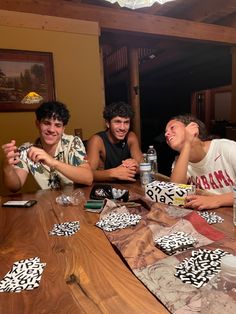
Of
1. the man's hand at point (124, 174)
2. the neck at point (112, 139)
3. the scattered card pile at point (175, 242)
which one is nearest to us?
the scattered card pile at point (175, 242)

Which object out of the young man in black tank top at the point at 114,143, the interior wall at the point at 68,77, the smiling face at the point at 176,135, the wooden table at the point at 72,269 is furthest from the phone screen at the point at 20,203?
the interior wall at the point at 68,77

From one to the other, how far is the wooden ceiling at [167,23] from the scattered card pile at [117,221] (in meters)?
2.63

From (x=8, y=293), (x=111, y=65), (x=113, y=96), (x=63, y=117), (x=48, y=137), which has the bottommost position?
(x=8, y=293)

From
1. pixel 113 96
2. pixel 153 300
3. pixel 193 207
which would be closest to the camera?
pixel 153 300

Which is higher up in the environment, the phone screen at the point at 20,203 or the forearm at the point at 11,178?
the forearm at the point at 11,178

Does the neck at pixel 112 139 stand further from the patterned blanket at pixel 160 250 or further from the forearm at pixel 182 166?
the patterned blanket at pixel 160 250

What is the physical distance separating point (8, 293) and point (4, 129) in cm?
232

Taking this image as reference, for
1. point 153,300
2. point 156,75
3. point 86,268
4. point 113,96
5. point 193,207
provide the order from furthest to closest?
1. point 113,96
2. point 156,75
3. point 193,207
4. point 86,268
5. point 153,300

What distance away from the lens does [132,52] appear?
432 cm

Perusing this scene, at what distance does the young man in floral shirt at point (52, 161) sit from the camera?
5.22 feet

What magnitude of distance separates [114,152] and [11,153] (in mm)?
980

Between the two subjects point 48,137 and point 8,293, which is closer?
point 8,293

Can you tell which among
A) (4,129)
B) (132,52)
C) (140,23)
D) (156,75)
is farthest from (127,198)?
(156,75)

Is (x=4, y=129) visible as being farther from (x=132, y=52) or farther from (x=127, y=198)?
(x=132, y=52)
